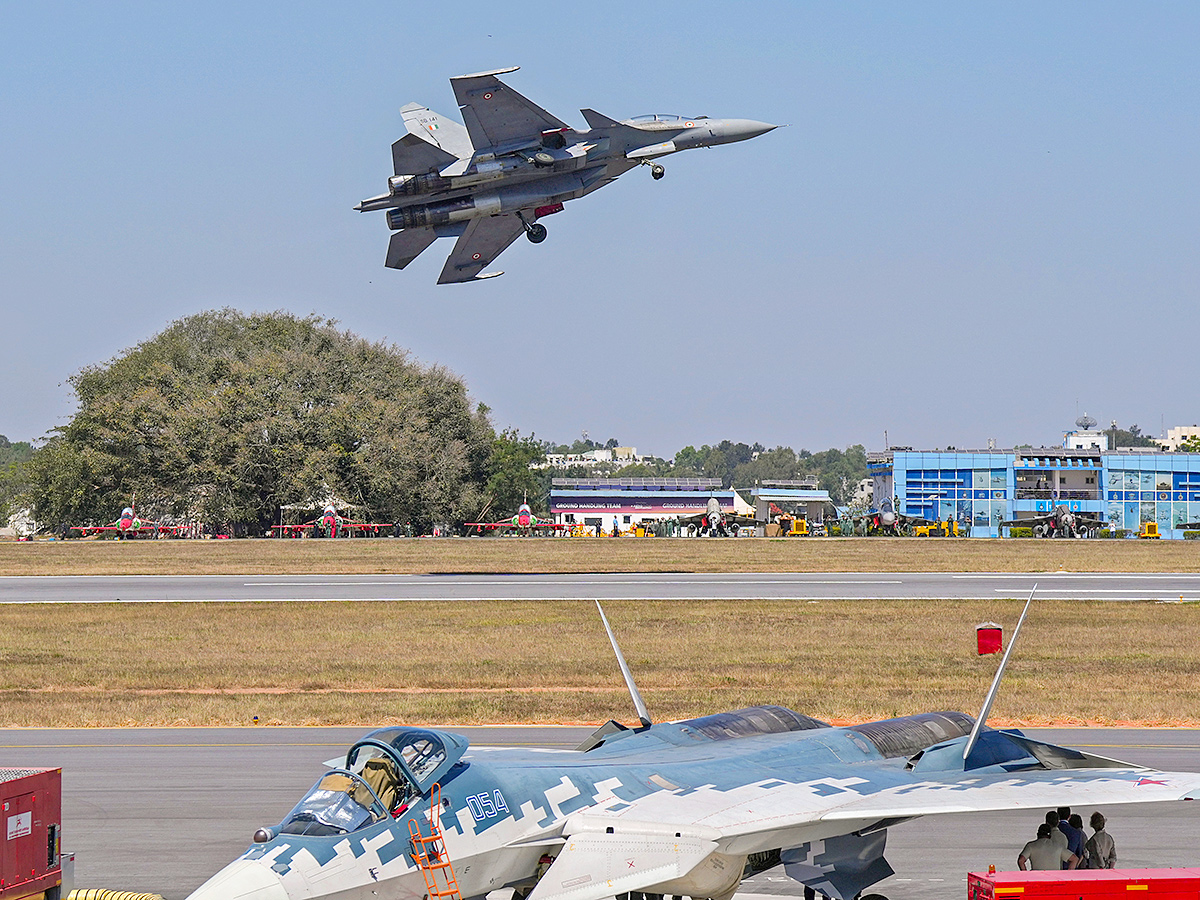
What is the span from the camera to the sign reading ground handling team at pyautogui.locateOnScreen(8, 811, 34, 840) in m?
12.1

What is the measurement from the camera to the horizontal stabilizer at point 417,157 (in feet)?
111

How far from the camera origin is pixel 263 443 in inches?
3556

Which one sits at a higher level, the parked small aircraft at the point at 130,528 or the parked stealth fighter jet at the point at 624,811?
the parked stealth fighter jet at the point at 624,811

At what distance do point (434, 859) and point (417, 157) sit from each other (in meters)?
26.3

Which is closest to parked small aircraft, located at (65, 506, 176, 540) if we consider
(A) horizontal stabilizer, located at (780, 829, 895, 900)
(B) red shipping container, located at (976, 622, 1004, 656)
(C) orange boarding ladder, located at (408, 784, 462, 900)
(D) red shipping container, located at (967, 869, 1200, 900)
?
(B) red shipping container, located at (976, 622, 1004, 656)

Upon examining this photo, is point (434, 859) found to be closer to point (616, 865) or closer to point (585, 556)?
point (616, 865)

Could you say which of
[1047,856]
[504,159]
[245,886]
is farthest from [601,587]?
[245,886]

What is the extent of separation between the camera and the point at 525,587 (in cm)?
5184

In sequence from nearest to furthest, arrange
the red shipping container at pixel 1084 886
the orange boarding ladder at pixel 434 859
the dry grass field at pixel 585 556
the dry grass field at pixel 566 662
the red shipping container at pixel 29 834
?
1. the red shipping container at pixel 1084 886
2. the orange boarding ladder at pixel 434 859
3. the red shipping container at pixel 29 834
4. the dry grass field at pixel 566 662
5. the dry grass field at pixel 585 556

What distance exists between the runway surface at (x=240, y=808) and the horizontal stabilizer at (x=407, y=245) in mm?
15116

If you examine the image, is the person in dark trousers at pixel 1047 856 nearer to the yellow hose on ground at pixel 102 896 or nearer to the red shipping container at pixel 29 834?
the yellow hose on ground at pixel 102 896

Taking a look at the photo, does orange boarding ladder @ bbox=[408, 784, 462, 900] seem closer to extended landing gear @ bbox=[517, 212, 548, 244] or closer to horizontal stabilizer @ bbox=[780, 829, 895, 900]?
horizontal stabilizer @ bbox=[780, 829, 895, 900]

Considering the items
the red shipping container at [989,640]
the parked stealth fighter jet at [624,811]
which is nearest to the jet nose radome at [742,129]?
the red shipping container at [989,640]

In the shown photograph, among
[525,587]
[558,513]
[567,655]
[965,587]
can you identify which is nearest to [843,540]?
[965,587]
